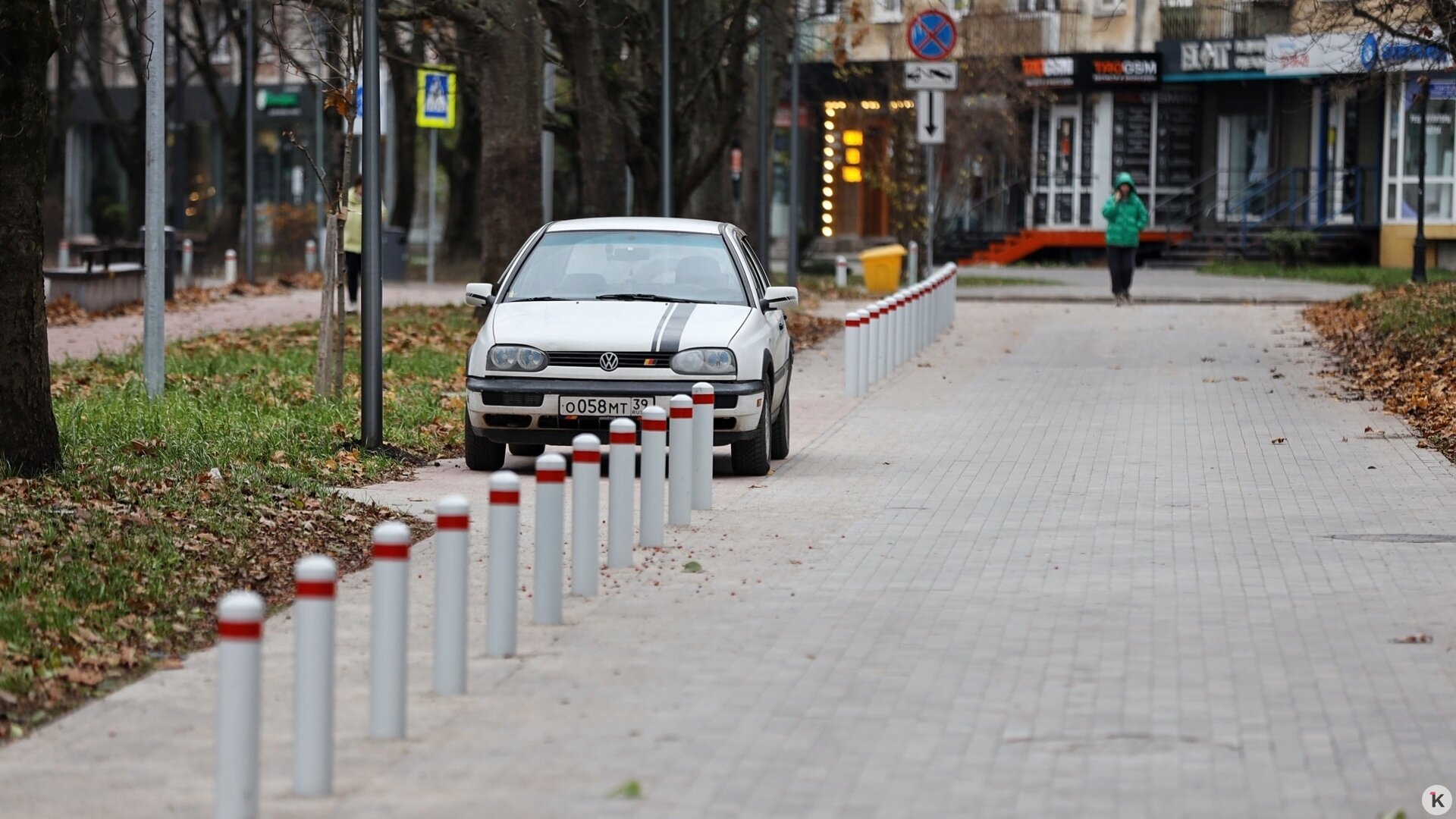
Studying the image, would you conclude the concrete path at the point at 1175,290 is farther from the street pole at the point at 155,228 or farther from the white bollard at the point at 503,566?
the white bollard at the point at 503,566

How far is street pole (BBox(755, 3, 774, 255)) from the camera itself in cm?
2925

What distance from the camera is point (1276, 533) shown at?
1096 cm

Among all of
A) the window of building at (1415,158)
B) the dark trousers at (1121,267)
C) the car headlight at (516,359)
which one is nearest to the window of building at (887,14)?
the window of building at (1415,158)

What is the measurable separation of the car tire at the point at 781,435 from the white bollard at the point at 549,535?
6120 mm

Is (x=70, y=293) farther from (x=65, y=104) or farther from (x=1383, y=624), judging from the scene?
(x=1383, y=624)

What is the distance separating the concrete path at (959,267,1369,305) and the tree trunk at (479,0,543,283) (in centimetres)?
1219

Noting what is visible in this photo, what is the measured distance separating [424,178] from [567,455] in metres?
59.9

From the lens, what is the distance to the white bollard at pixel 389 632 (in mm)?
6246

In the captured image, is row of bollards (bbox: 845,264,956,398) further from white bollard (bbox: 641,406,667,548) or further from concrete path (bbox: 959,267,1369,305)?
white bollard (bbox: 641,406,667,548)

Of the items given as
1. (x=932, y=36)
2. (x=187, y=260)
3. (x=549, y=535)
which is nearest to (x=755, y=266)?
(x=549, y=535)

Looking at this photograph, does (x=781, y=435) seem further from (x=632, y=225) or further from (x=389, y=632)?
(x=389, y=632)

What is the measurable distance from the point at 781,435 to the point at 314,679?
894 cm

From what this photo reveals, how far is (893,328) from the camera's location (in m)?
21.6

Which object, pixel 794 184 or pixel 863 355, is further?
pixel 794 184
